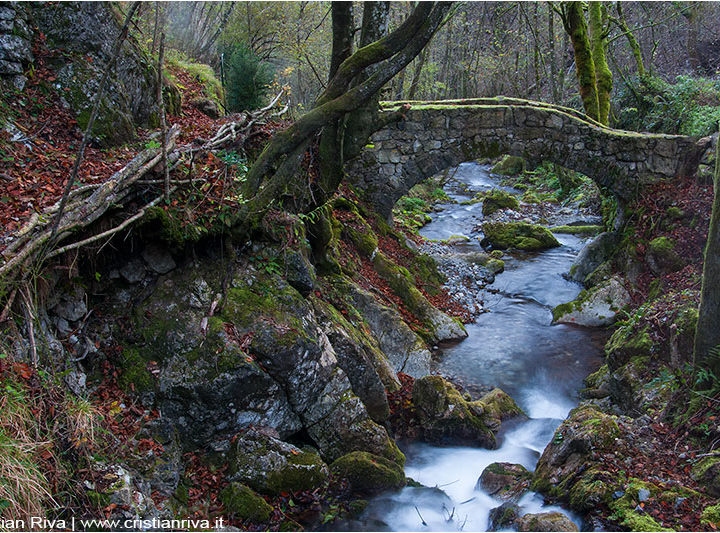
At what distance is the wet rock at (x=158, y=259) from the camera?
4641mm

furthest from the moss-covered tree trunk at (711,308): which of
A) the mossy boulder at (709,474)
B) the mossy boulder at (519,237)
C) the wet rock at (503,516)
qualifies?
the mossy boulder at (519,237)

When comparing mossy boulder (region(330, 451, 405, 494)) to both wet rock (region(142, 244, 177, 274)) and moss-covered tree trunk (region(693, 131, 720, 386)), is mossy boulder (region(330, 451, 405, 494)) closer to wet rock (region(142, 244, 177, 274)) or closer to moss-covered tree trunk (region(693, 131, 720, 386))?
wet rock (region(142, 244, 177, 274))

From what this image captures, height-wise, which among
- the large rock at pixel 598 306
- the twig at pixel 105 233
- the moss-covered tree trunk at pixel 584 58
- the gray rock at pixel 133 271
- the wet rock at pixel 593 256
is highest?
the moss-covered tree trunk at pixel 584 58

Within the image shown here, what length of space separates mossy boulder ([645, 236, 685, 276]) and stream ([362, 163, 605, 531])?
180cm

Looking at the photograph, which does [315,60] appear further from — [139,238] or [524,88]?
[139,238]

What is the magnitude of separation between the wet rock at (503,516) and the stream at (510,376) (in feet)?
0.32

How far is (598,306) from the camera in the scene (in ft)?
32.1

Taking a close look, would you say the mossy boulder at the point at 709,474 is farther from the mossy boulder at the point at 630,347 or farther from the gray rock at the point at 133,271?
the gray rock at the point at 133,271

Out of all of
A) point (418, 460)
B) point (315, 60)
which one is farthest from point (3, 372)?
point (315, 60)

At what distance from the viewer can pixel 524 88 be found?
23.8 metres

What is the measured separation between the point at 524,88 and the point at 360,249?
18728 mm

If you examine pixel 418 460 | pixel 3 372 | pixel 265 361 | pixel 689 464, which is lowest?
pixel 418 460

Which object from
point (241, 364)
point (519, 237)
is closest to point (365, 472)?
point (241, 364)

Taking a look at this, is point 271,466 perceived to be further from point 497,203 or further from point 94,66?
point 497,203
